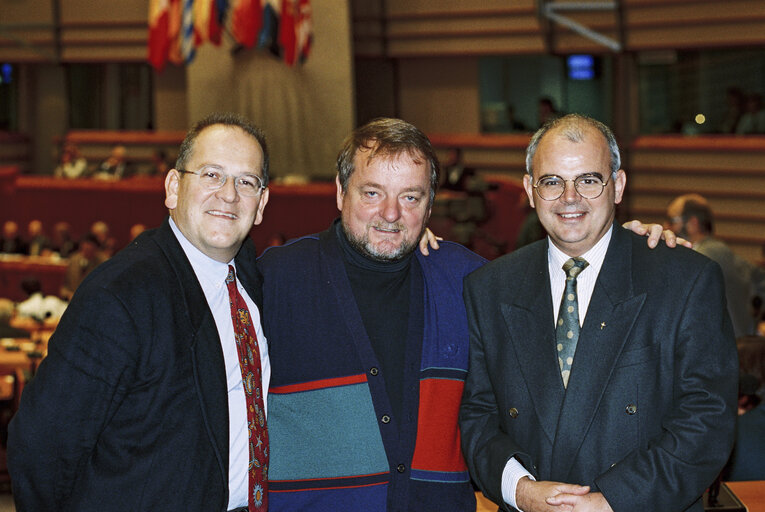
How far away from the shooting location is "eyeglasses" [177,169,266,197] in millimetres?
2373

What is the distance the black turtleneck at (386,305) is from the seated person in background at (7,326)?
5697 millimetres

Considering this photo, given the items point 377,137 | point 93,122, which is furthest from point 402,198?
point 93,122

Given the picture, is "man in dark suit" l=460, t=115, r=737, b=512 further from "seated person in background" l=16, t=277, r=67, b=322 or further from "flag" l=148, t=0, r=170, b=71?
"flag" l=148, t=0, r=170, b=71

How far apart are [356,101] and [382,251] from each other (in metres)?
12.8

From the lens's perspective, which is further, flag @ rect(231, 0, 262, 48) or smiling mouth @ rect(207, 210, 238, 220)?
flag @ rect(231, 0, 262, 48)

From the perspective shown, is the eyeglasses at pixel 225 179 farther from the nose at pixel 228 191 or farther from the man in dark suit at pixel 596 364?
the man in dark suit at pixel 596 364

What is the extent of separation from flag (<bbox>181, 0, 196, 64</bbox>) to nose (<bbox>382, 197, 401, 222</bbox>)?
1142cm

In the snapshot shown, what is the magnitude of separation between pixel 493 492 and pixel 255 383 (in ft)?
2.25

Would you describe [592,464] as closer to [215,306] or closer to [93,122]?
[215,306]

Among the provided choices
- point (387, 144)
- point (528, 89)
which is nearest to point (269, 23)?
point (528, 89)

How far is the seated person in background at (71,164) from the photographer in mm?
15195

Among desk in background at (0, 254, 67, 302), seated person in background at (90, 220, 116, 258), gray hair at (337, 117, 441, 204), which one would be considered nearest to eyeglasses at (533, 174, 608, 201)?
gray hair at (337, 117, 441, 204)

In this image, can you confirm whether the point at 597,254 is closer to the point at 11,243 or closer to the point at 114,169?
the point at 11,243

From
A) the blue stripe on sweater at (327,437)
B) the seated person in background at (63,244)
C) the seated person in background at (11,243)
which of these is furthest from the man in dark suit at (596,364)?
the seated person in background at (11,243)
